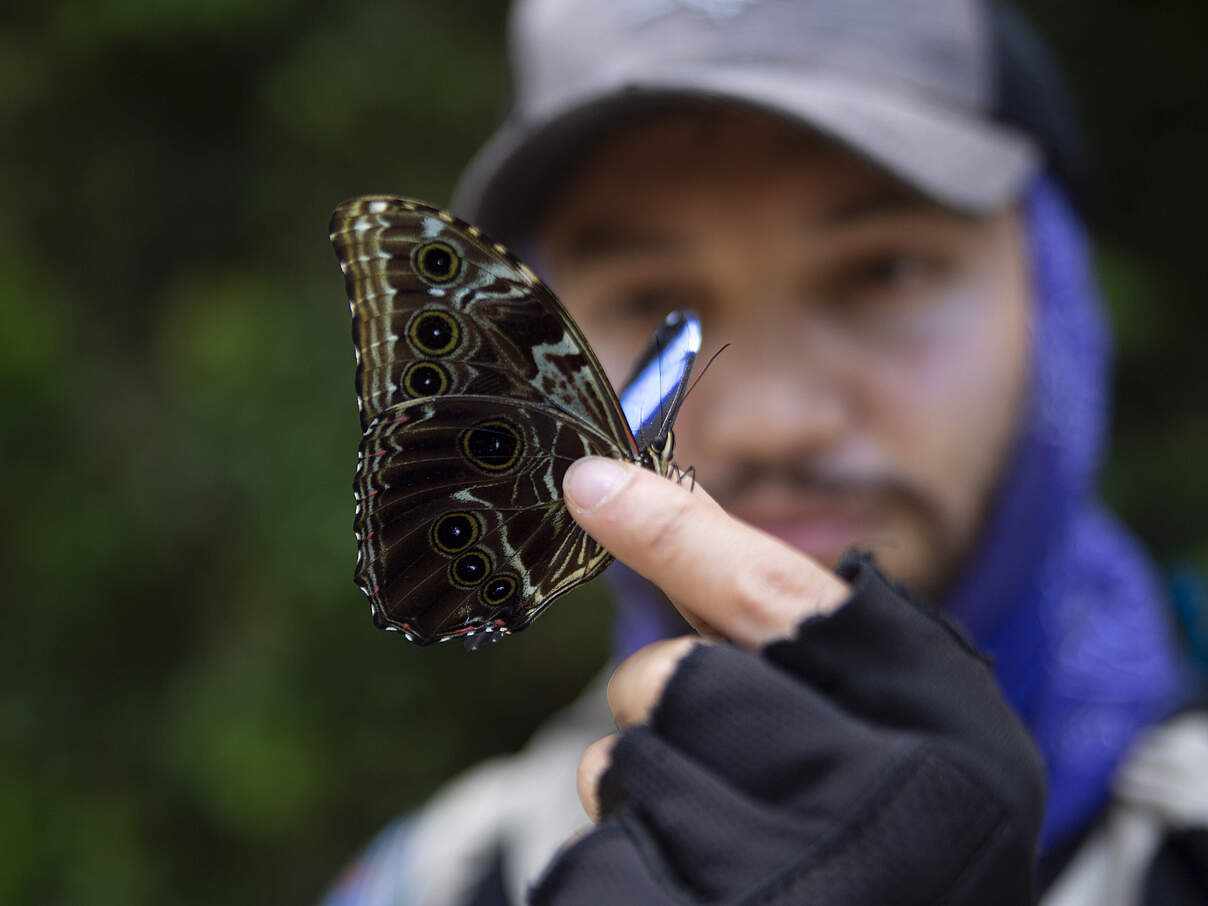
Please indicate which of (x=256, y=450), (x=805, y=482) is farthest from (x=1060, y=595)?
(x=256, y=450)

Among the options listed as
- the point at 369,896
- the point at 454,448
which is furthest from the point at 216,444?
the point at 454,448

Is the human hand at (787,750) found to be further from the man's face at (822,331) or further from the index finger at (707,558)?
the man's face at (822,331)

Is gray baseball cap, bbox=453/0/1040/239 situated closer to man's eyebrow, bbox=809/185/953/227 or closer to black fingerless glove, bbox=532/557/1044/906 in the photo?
man's eyebrow, bbox=809/185/953/227

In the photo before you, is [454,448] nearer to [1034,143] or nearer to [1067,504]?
[1067,504]

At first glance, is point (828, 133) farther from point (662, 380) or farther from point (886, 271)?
point (662, 380)

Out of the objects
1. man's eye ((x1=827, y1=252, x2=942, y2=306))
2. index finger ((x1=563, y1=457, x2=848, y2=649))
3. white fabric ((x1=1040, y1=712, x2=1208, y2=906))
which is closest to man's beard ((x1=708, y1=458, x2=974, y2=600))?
man's eye ((x1=827, y1=252, x2=942, y2=306))

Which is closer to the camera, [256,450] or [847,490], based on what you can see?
[847,490]

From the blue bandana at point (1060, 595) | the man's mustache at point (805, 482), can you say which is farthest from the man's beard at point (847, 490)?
the blue bandana at point (1060, 595)

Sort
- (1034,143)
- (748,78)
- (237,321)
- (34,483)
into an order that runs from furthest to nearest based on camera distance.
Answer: (34,483) < (237,321) < (1034,143) < (748,78)
